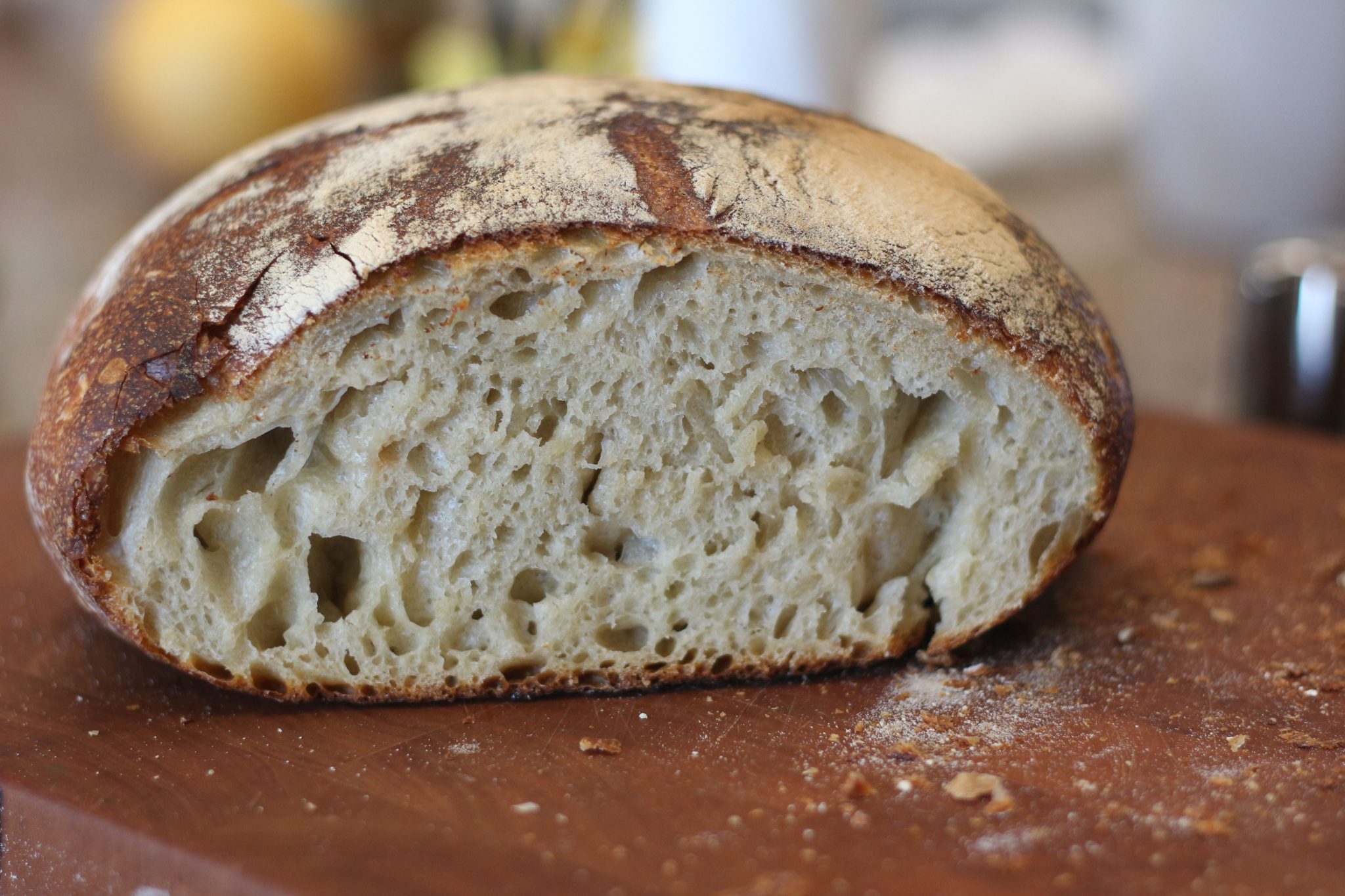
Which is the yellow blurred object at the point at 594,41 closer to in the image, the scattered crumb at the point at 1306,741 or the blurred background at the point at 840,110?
the blurred background at the point at 840,110

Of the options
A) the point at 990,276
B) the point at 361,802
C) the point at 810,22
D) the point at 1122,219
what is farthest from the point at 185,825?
the point at 1122,219

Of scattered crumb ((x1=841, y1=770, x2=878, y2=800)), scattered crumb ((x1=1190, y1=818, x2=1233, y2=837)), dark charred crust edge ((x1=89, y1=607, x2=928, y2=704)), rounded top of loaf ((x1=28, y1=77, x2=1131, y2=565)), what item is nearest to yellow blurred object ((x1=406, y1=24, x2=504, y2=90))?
rounded top of loaf ((x1=28, y1=77, x2=1131, y2=565))

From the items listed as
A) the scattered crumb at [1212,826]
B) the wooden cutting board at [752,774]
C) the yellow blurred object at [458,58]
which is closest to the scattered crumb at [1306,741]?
the wooden cutting board at [752,774]

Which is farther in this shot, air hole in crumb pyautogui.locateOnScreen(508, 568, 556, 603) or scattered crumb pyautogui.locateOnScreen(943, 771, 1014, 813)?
air hole in crumb pyautogui.locateOnScreen(508, 568, 556, 603)

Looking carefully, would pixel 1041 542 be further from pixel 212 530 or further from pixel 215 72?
pixel 215 72

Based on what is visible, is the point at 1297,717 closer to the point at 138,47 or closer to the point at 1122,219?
the point at 138,47

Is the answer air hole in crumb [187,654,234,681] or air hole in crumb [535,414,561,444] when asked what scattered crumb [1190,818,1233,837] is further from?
air hole in crumb [187,654,234,681]
